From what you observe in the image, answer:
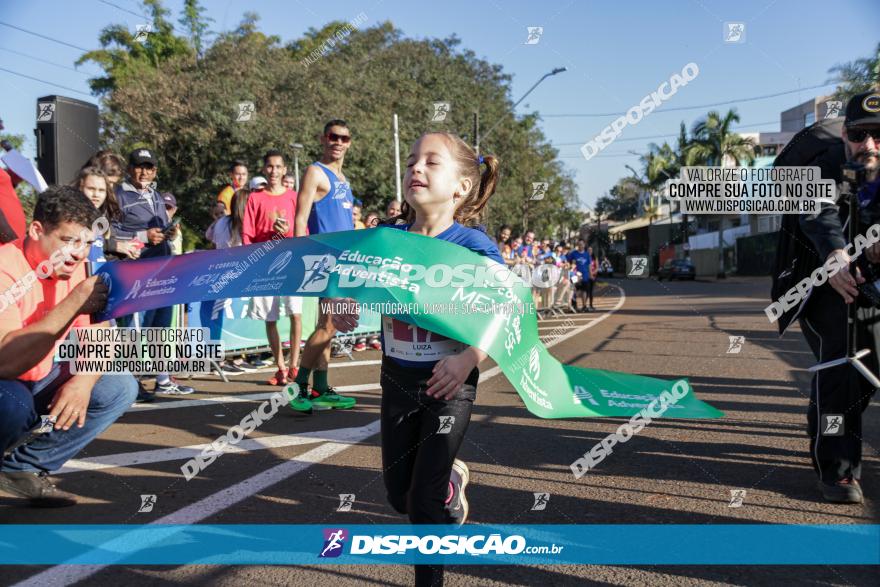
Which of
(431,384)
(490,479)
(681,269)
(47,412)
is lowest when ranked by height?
(490,479)

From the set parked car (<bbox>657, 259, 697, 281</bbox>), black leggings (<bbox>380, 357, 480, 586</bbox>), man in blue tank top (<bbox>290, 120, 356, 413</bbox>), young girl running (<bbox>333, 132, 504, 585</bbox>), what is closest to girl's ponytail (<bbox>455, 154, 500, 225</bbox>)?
young girl running (<bbox>333, 132, 504, 585</bbox>)

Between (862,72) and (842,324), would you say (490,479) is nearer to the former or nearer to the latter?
(842,324)

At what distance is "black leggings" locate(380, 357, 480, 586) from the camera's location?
258 centimetres

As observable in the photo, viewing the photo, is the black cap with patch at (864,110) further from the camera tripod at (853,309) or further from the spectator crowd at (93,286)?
the spectator crowd at (93,286)

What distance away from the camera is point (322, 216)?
19.4ft

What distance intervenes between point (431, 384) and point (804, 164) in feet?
9.55

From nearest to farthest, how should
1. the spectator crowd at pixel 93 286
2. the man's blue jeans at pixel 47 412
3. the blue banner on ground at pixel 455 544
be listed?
the blue banner on ground at pixel 455 544 → the spectator crowd at pixel 93 286 → the man's blue jeans at pixel 47 412

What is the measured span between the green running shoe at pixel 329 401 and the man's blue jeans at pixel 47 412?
2.34 m

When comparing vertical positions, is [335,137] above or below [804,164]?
above

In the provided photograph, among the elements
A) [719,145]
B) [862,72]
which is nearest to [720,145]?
[719,145]

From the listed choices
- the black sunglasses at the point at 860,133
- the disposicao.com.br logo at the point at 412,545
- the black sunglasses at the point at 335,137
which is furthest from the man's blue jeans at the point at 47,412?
the black sunglasses at the point at 860,133

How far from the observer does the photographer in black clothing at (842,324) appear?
3.62 metres

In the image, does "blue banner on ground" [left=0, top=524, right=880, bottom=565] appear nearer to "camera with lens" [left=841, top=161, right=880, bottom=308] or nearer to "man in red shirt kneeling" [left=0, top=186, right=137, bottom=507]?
"man in red shirt kneeling" [left=0, top=186, right=137, bottom=507]

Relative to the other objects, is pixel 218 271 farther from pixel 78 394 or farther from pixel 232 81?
pixel 232 81
